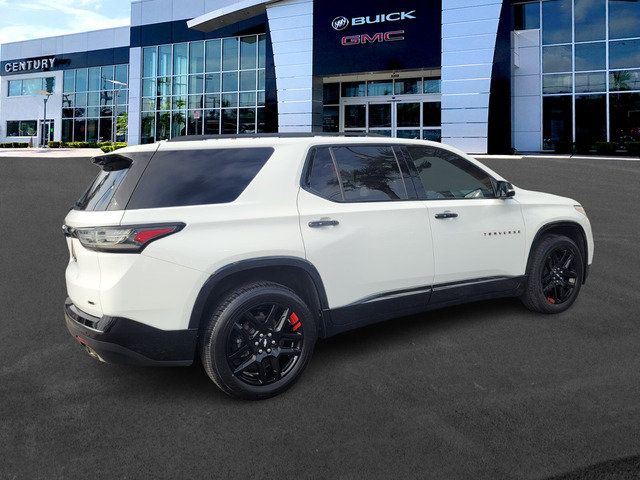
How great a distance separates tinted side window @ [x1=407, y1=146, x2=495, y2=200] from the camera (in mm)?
4457

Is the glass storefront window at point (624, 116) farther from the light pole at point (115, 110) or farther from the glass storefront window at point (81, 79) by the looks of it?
the glass storefront window at point (81, 79)

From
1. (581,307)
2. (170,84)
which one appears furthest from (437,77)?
(581,307)

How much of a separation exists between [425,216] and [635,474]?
2240 millimetres

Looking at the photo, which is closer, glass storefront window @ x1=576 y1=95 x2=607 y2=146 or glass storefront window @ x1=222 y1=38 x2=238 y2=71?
glass storefront window @ x1=576 y1=95 x2=607 y2=146

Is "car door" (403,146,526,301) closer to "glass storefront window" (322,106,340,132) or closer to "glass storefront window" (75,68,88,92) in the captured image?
"glass storefront window" (322,106,340,132)

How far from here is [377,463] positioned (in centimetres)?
275

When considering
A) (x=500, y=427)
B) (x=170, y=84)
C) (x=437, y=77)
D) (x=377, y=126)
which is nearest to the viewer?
(x=500, y=427)

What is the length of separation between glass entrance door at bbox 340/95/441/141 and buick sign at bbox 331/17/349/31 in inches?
145

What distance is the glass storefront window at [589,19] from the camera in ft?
74.7

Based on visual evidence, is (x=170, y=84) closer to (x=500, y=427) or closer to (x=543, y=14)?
(x=543, y=14)

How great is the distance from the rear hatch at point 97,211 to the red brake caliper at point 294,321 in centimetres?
121

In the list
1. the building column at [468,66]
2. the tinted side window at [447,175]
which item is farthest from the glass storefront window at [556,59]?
the tinted side window at [447,175]

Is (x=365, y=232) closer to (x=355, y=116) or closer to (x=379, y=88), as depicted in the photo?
(x=379, y=88)

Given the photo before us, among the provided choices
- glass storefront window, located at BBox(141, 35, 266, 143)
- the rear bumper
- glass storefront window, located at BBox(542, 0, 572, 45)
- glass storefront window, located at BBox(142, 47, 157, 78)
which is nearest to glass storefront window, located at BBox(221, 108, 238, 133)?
glass storefront window, located at BBox(141, 35, 266, 143)
